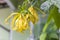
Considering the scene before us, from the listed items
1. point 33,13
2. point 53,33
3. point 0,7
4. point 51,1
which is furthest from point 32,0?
point 0,7

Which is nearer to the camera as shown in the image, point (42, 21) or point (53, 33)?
point (53, 33)

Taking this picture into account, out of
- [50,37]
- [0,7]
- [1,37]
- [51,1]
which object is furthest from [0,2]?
[51,1]

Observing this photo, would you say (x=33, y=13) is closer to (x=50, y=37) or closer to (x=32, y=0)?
(x=32, y=0)

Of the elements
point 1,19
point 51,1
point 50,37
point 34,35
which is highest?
point 1,19

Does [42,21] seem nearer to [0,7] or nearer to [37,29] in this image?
[37,29]

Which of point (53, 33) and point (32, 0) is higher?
point (53, 33)

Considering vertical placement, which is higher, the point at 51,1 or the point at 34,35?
the point at 34,35

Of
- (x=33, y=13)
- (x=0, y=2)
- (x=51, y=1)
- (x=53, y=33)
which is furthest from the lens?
(x=0, y=2)

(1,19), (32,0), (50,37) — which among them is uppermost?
(1,19)

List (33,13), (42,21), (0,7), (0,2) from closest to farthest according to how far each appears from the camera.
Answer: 1. (33,13)
2. (42,21)
3. (0,2)
4. (0,7)
